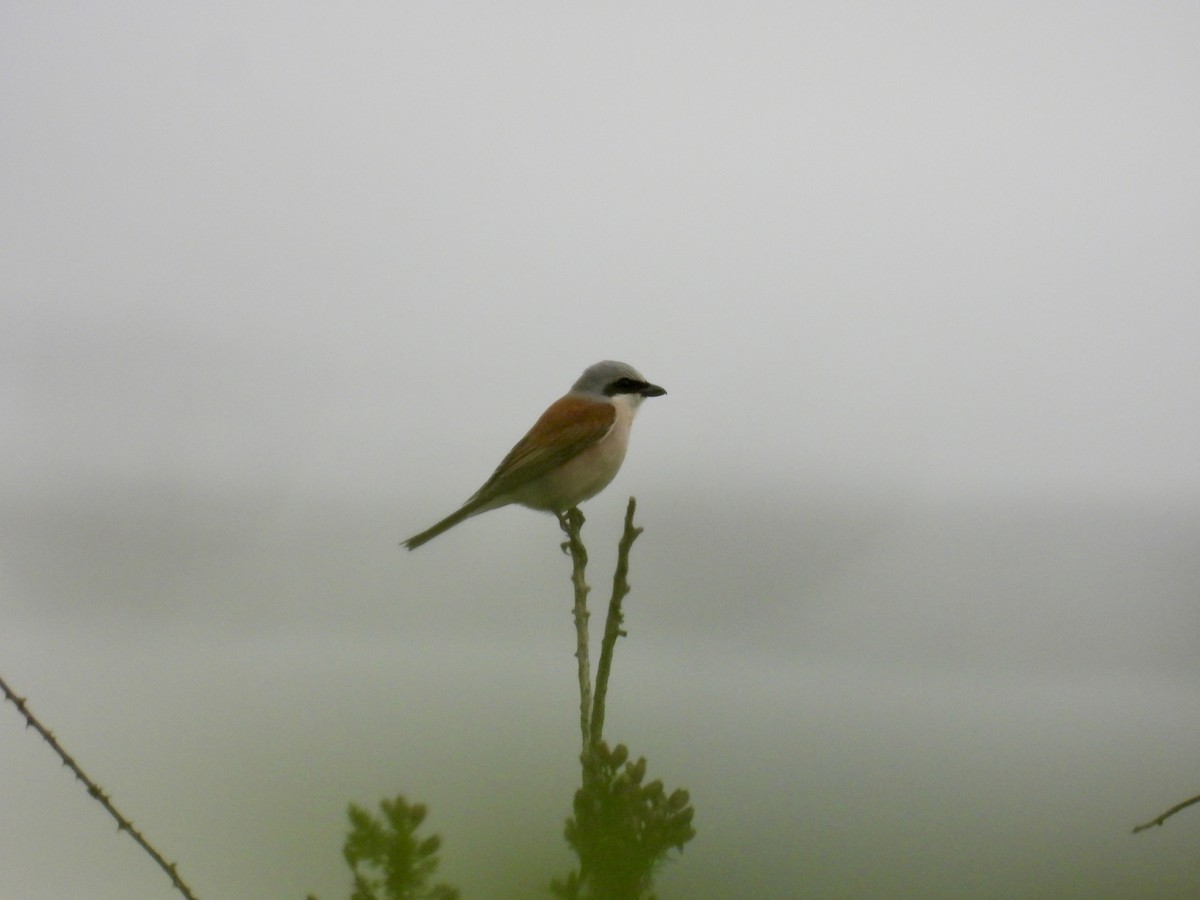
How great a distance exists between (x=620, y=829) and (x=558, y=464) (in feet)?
12.5

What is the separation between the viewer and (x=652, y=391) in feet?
19.2

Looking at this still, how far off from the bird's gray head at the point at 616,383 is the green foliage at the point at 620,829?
4.20m

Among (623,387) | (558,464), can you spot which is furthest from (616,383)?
(558,464)

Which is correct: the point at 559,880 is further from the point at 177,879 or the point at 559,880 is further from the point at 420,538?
the point at 420,538

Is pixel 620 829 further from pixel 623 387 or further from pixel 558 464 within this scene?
pixel 623 387

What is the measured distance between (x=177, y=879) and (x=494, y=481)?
3.76m

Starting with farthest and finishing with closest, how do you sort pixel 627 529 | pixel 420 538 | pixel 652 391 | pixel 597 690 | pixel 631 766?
pixel 652 391
pixel 420 538
pixel 627 529
pixel 597 690
pixel 631 766

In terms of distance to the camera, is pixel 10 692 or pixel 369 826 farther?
pixel 10 692

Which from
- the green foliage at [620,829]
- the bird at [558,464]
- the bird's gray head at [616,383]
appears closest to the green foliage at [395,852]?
the green foliage at [620,829]

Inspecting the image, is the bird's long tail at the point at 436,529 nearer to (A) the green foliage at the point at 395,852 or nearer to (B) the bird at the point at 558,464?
(B) the bird at the point at 558,464

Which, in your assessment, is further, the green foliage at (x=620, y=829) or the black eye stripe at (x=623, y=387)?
the black eye stripe at (x=623, y=387)

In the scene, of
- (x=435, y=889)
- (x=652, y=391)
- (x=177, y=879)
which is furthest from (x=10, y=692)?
(x=652, y=391)

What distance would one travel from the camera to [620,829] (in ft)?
4.55

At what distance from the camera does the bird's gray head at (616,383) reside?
19.0 feet
